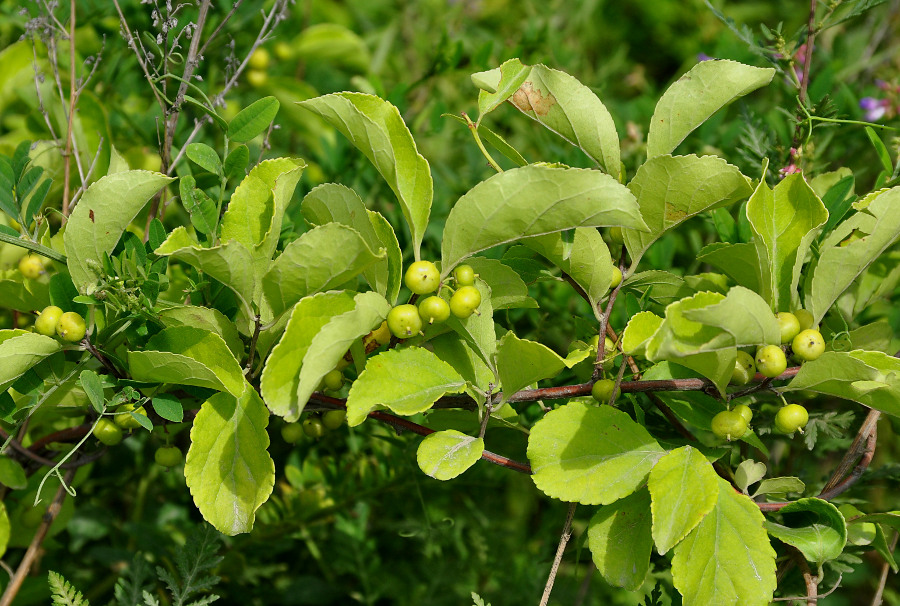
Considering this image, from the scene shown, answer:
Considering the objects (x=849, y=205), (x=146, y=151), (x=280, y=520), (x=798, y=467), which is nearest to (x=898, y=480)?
(x=798, y=467)

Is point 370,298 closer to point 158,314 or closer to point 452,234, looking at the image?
point 452,234

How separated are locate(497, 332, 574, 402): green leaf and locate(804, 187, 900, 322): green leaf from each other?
26cm

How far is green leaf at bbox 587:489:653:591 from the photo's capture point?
2.47 ft

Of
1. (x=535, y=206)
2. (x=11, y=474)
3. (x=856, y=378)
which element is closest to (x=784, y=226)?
(x=856, y=378)

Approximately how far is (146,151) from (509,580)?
3.24ft

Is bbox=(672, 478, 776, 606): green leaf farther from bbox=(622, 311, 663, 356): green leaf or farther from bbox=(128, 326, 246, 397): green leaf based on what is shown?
bbox=(128, 326, 246, 397): green leaf

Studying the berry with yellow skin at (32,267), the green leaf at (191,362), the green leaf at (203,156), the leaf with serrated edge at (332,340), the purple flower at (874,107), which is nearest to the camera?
the leaf with serrated edge at (332,340)

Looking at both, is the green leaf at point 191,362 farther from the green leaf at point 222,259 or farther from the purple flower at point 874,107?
the purple flower at point 874,107

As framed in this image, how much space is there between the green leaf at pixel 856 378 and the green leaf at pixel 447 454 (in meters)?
0.30

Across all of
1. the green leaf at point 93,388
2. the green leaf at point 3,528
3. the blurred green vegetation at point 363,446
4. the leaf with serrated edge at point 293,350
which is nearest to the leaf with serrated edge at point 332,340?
the leaf with serrated edge at point 293,350

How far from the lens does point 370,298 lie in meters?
0.68

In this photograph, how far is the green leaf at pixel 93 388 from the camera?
2.41 ft

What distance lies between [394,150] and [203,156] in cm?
23

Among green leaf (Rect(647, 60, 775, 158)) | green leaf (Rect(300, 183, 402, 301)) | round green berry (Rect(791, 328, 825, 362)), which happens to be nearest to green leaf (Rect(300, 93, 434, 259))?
green leaf (Rect(300, 183, 402, 301))
